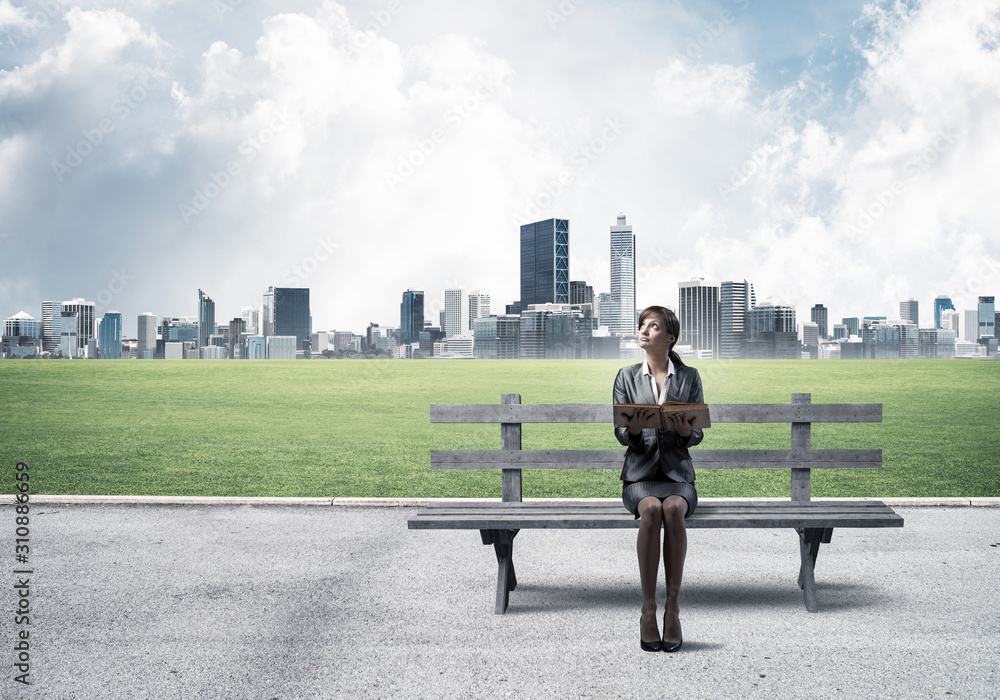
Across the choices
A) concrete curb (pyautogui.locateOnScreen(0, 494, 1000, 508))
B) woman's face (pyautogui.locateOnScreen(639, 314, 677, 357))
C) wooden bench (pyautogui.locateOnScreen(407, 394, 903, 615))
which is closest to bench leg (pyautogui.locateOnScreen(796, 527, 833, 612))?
wooden bench (pyautogui.locateOnScreen(407, 394, 903, 615))

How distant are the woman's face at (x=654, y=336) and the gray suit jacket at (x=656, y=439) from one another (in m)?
0.14

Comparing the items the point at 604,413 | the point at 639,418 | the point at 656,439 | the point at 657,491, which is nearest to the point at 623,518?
the point at 657,491

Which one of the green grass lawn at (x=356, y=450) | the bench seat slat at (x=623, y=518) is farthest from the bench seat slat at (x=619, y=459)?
the green grass lawn at (x=356, y=450)

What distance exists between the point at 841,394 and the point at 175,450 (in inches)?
1707

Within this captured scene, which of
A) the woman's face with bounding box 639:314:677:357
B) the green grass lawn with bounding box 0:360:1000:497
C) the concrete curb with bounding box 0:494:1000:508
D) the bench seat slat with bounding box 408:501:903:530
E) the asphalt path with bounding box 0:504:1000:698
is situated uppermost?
the woman's face with bounding box 639:314:677:357

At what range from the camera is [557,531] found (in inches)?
251

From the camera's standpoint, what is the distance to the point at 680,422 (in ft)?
13.4

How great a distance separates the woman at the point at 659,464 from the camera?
3.92m

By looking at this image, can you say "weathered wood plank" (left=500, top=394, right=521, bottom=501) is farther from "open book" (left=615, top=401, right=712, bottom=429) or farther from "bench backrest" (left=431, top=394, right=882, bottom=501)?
"open book" (left=615, top=401, right=712, bottom=429)

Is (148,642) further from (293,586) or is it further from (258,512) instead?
(258,512)

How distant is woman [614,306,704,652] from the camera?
392 cm

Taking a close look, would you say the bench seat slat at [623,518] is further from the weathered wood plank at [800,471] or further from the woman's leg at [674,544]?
the weathered wood plank at [800,471]

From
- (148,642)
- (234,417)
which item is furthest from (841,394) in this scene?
(148,642)

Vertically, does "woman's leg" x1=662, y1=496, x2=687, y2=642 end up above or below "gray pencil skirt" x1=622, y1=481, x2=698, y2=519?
below
